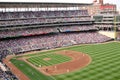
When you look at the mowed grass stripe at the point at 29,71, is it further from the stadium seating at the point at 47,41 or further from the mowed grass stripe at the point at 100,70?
the stadium seating at the point at 47,41

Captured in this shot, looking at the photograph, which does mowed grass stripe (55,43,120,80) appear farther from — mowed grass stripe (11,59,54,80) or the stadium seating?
the stadium seating

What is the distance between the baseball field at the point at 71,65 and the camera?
137 feet

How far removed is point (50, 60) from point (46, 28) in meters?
30.7

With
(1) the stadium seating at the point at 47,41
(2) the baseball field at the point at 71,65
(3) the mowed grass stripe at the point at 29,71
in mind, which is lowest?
(3) the mowed grass stripe at the point at 29,71

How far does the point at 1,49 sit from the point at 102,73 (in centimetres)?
3720

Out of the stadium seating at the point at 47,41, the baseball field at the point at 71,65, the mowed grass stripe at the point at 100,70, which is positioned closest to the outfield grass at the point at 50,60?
the baseball field at the point at 71,65

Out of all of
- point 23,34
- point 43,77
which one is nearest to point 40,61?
point 43,77

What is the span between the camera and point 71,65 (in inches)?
1992

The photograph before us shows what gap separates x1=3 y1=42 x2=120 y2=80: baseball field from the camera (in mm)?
41806

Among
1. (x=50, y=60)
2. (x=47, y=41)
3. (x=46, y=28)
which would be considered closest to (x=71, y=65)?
(x=50, y=60)

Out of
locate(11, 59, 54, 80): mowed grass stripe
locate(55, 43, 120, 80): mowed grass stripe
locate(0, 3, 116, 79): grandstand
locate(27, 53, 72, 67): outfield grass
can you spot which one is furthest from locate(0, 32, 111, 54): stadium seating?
locate(55, 43, 120, 80): mowed grass stripe

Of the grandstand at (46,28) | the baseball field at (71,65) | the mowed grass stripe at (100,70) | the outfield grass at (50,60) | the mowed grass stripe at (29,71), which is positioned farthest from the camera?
the grandstand at (46,28)

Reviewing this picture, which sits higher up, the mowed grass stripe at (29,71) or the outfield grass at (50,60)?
the outfield grass at (50,60)

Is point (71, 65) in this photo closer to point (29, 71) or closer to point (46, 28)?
point (29, 71)
